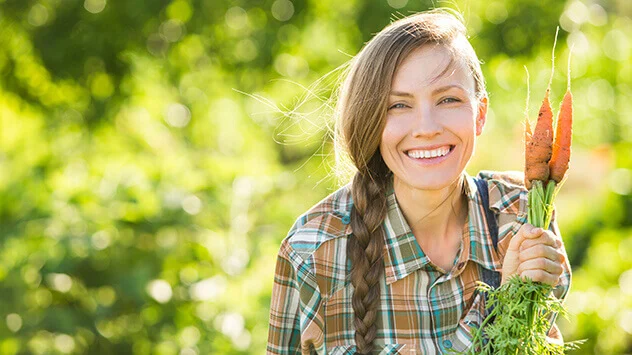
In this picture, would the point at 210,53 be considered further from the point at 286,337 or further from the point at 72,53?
the point at 286,337

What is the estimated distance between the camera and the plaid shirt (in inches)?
92.0

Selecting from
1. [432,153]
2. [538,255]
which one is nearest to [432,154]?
[432,153]

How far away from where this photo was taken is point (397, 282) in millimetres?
2383

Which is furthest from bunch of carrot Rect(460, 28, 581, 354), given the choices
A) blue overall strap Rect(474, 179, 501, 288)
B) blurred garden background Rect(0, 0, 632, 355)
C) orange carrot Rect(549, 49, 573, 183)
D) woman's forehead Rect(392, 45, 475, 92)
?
blurred garden background Rect(0, 0, 632, 355)

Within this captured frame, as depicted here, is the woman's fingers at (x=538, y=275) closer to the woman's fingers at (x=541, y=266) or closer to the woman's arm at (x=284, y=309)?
the woman's fingers at (x=541, y=266)

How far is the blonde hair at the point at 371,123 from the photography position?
89.0 inches

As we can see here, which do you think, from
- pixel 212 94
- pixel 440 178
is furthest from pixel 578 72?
pixel 440 178

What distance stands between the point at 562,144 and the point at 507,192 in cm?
33

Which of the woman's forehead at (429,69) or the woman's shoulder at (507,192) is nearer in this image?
the woman's forehead at (429,69)

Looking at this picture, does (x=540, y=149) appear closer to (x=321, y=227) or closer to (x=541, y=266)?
(x=541, y=266)

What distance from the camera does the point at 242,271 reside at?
4.68m

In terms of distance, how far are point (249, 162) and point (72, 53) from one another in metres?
1.19

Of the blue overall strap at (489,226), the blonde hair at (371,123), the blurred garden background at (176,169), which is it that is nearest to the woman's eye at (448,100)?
the blonde hair at (371,123)

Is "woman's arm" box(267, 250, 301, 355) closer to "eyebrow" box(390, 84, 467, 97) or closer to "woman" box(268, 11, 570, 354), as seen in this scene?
"woman" box(268, 11, 570, 354)
